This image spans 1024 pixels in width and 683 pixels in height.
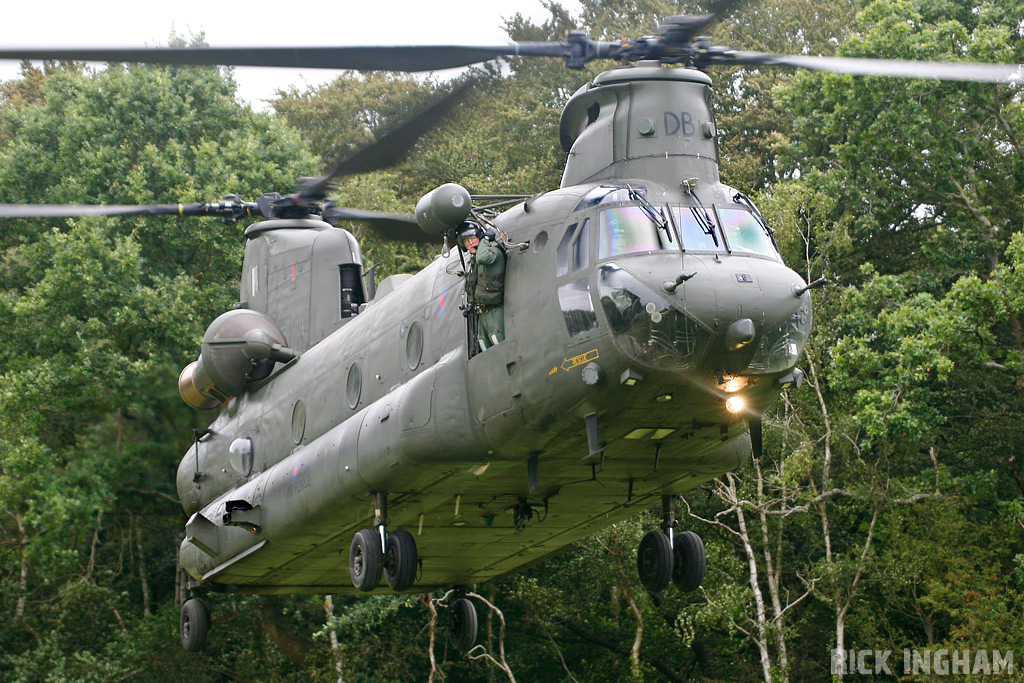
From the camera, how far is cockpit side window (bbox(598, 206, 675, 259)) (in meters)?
10.5

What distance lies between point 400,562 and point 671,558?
282cm

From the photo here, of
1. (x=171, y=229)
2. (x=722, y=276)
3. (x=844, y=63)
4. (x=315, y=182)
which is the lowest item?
(x=722, y=276)

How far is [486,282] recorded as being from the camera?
11.5 m

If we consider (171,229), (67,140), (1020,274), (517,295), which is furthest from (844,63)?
(67,140)

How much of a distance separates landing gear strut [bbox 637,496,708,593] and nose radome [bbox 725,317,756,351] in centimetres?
364

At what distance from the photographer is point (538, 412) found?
10.9 meters

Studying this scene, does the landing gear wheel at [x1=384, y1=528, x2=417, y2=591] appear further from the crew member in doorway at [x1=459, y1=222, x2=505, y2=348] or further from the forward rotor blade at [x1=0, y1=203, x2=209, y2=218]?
the forward rotor blade at [x1=0, y1=203, x2=209, y2=218]

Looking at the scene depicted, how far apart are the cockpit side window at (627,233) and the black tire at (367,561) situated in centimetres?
394

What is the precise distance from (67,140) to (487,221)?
21.0m

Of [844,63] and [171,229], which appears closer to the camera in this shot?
[844,63]

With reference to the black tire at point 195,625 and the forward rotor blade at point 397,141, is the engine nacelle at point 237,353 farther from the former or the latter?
the forward rotor blade at point 397,141

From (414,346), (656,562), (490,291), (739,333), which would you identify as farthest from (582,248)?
(656,562)

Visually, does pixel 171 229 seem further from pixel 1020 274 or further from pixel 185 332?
pixel 1020 274

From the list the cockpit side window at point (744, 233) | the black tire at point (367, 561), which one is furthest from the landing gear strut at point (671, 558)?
the cockpit side window at point (744, 233)
